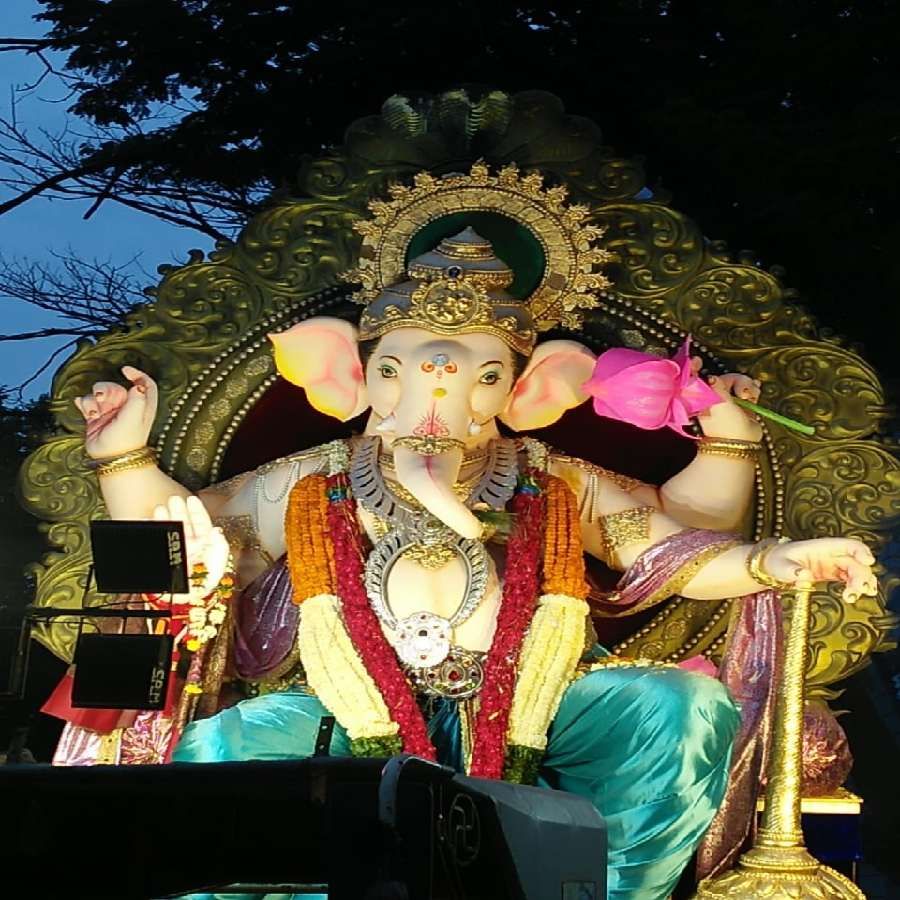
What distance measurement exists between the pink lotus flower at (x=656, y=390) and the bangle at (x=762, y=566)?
32 centimetres

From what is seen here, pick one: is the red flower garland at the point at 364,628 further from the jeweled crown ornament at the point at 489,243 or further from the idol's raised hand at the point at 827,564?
the idol's raised hand at the point at 827,564

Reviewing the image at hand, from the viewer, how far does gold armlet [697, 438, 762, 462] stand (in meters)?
4.80

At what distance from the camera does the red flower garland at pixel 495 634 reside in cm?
438

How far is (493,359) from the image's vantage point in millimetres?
4648

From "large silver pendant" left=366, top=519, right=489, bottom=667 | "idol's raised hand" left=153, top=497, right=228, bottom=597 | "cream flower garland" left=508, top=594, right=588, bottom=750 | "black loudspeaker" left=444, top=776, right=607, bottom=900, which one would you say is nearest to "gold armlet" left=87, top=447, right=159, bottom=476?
"idol's raised hand" left=153, top=497, right=228, bottom=597

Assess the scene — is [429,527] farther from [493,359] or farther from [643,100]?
[643,100]

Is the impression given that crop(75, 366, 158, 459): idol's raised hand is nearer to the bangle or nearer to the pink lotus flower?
the pink lotus flower

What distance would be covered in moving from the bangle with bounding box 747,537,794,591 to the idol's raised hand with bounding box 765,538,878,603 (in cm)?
2

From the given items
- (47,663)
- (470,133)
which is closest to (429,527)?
(470,133)

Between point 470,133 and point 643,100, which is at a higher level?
point 643,100

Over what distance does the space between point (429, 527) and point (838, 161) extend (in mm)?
2046

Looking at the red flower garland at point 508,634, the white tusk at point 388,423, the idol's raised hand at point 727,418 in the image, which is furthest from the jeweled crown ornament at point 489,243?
the red flower garland at point 508,634

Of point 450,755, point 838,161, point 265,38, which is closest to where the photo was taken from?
point 450,755

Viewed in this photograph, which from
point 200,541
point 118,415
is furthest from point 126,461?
point 200,541
